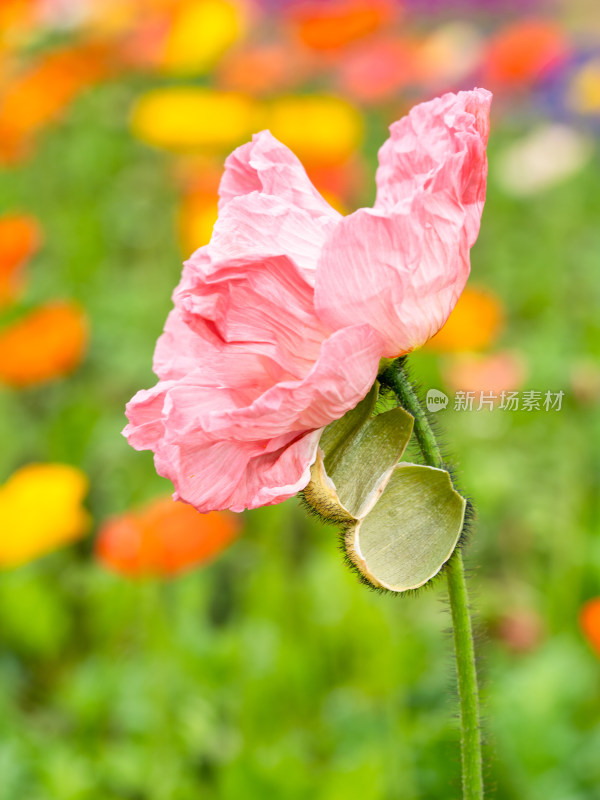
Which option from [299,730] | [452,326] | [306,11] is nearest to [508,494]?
[452,326]

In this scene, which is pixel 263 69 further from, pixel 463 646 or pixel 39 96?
pixel 463 646

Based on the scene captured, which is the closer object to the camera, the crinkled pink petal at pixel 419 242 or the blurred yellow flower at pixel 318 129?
the crinkled pink petal at pixel 419 242

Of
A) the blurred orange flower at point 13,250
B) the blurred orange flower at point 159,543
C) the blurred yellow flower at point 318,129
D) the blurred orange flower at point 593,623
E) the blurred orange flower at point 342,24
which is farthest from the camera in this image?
the blurred orange flower at point 342,24

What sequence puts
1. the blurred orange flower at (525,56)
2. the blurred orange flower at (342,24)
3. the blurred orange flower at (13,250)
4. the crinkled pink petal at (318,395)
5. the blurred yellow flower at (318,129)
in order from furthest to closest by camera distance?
1. the blurred orange flower at (342,24)
2. the blurred orange flower at (525,56)
3. the blurred yellow flower at (318,129)
4. the blurred orange flower at (13,250)
5. the crinkled pink petal at (318,395)

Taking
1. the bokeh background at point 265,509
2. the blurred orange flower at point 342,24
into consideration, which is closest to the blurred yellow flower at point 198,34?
the bokeh background at point 265,509

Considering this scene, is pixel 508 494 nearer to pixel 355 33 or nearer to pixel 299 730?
pixel 299 730

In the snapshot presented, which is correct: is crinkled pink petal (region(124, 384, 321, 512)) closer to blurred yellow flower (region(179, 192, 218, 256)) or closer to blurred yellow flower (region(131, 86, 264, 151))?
blurred yellow flower (region(179, 192, 218, 256))

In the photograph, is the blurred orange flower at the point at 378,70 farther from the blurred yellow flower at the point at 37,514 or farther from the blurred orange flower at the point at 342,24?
the blurred yellow flower at the point at 37,514

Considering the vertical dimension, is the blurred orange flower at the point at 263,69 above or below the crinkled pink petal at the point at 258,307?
below
